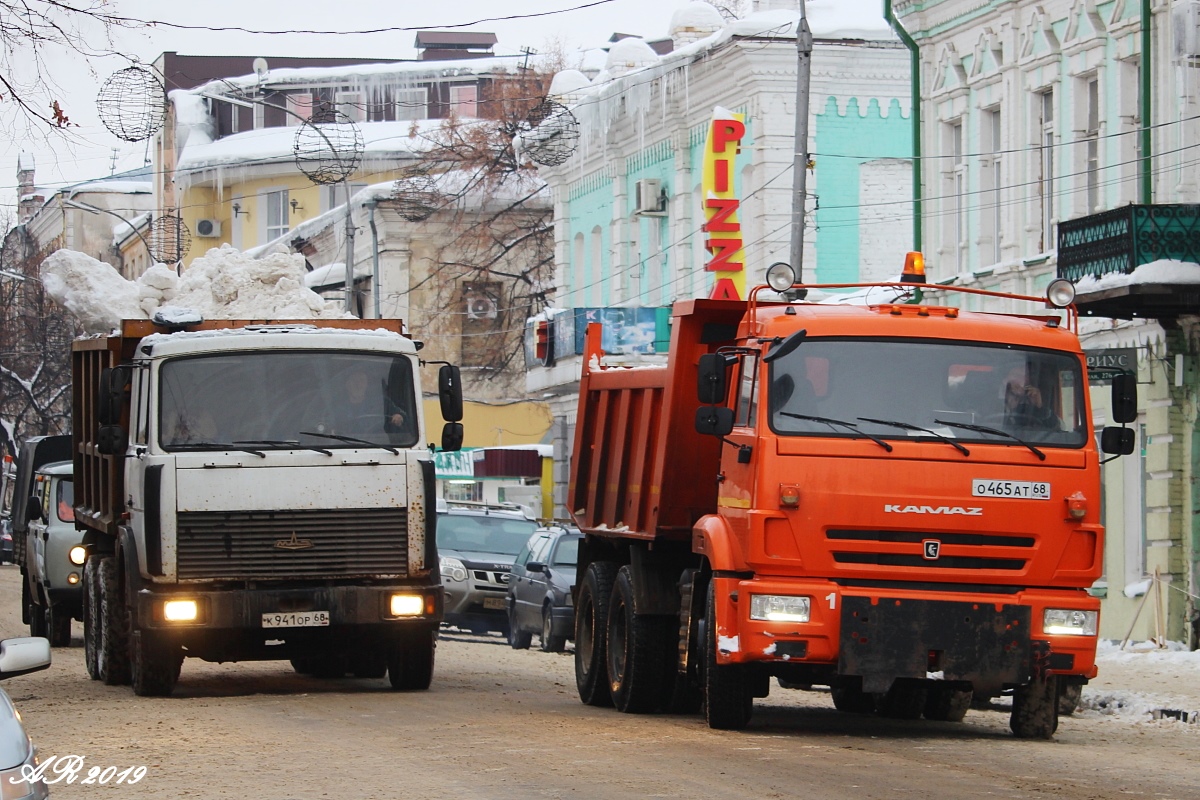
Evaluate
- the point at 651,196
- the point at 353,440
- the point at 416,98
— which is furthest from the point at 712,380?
the point at 416,98

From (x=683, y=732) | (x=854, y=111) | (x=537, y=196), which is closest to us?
(x=683, y=732)

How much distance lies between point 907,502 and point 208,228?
68.0 meters

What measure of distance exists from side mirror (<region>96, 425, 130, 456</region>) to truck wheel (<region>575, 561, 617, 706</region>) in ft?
12.4

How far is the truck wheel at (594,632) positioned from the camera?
54.1 feet

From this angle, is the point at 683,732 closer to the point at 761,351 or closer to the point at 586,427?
the point at 761,351

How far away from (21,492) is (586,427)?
1338 cm

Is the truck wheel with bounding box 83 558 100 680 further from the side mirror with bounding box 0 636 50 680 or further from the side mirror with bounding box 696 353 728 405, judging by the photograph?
the side mirror with bounding box 0 636 50 680

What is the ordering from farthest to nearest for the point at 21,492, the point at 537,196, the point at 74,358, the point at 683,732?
the point at 537,196
the point at 21,492
the point at 74,358
the point at 683,732

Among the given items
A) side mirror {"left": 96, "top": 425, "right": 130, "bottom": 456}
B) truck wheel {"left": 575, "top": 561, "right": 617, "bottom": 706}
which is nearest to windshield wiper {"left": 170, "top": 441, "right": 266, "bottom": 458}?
side mirror {"left": 96, "top": 425, "right": 130, "bottom": 456}

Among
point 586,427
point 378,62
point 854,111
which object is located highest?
point 378,62

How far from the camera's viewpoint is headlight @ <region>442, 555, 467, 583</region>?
28094mm

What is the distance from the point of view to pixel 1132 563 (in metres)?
26.2

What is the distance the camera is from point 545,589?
1026 inches

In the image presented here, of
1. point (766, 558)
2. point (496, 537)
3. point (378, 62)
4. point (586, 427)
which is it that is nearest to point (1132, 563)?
point (496, 537)
